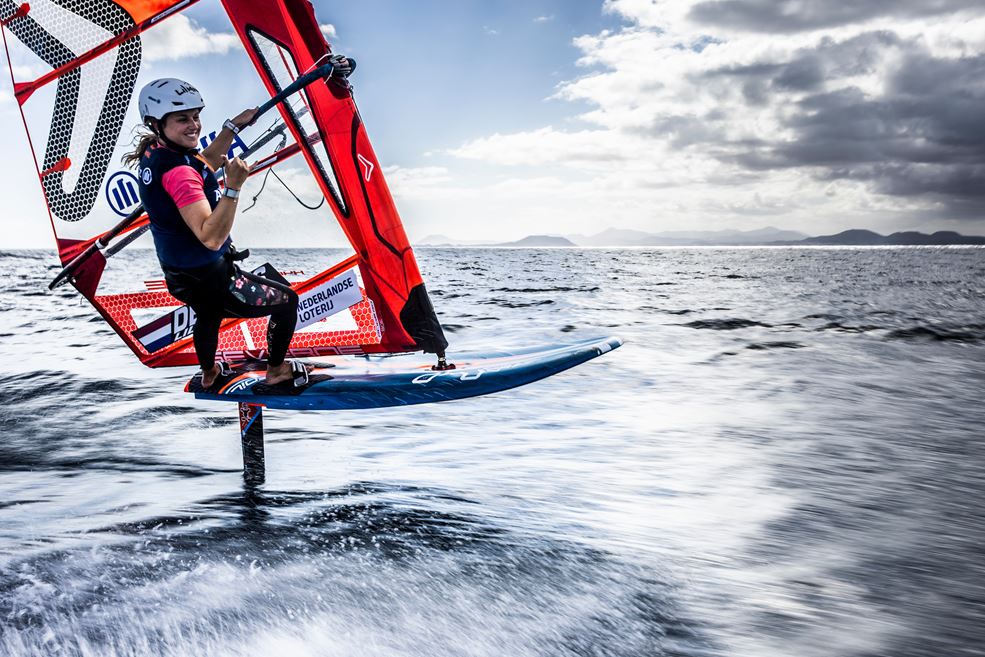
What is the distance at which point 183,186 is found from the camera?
3.54 meters

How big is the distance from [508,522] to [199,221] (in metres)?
2.48

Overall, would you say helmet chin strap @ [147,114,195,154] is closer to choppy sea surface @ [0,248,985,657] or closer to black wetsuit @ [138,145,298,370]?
black wetsuit @ [138,145,298,370]

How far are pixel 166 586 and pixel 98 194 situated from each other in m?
2.74

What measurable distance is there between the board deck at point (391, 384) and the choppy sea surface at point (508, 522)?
71 centimetres

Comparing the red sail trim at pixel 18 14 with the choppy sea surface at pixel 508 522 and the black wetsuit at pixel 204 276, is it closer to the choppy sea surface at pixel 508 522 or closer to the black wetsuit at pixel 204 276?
the choppy sea surface at pixel 508 522

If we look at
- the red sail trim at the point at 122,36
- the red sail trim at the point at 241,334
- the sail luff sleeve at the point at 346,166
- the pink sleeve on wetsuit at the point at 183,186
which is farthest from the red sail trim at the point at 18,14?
the pink sleeve on wetsuit at the point at 183,186

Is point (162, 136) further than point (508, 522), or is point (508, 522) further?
point (508, 522)

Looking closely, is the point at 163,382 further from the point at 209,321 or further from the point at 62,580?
the point at 62,580

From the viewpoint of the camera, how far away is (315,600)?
3.31 m

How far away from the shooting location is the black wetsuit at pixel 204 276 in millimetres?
3719

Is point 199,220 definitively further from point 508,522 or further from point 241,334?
point 508,522

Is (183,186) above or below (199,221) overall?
above

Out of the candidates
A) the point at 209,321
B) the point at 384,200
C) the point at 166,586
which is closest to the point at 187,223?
the point at 209,321

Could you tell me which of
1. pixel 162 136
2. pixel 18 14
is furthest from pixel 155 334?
pixel 18 14
